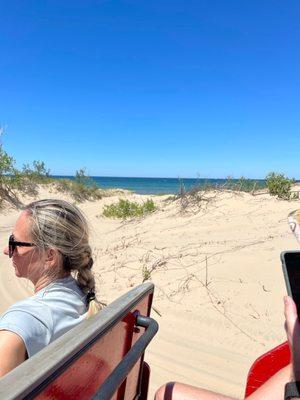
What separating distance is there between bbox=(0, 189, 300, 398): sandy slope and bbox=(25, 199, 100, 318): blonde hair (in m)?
1.35

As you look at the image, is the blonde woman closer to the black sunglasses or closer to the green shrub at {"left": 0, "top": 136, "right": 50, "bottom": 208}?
the black sunglasses

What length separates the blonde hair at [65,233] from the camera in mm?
2014

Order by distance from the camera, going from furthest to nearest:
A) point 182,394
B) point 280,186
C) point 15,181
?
point 15,181
point 280,186
point 182,394

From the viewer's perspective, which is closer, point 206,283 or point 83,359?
point 83,359

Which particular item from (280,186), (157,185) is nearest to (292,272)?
(280,186)

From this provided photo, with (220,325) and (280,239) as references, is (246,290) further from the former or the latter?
(280,239)

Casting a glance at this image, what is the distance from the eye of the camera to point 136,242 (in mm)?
8594

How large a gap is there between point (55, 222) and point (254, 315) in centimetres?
354

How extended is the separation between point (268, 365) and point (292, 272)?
2.64 feet

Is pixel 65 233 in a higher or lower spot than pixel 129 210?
higher

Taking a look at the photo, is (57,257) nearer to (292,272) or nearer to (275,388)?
(292,272)

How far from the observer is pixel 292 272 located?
170 cm

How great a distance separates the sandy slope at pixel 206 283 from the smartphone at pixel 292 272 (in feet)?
6.62

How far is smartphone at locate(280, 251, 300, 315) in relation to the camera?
166 centimetres
